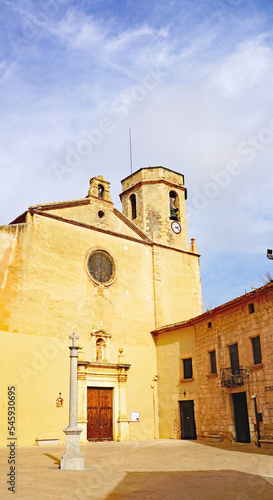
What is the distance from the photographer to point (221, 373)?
17.3 m

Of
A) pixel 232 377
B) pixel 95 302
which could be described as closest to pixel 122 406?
pixel 95 302

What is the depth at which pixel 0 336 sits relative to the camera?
16.3 meters

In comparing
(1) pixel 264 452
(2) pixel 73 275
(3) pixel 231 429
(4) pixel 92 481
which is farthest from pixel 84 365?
(4) pixel 92 481

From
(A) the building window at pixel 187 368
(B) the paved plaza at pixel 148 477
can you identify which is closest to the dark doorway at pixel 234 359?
(A) the building window at pixel 187 368

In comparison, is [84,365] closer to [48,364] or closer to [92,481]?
[48,364]

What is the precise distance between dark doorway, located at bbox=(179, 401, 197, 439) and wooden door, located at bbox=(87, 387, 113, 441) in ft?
10.3

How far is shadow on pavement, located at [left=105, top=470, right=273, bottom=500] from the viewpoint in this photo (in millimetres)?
6949

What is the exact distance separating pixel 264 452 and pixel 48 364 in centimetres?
845

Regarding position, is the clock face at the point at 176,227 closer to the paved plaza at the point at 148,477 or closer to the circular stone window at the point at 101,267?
the circular stone window at the point at 101,267

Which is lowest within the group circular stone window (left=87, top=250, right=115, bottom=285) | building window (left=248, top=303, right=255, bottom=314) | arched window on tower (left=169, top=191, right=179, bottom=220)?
building window (left=248, top=303, right=255, bottom=314)

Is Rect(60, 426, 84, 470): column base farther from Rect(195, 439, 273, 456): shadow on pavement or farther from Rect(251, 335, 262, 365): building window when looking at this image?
Rect(251, 335, 262, 365): building window

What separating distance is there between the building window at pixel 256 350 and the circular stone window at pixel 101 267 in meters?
7.43

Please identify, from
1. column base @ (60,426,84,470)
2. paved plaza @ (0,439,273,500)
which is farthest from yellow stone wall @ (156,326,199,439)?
column base @ (60,426,84,470)

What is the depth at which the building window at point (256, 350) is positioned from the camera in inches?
609
